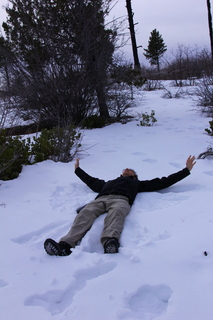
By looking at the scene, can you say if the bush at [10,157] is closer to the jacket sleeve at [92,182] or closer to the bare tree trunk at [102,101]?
the jacket sleeve at [92,182]

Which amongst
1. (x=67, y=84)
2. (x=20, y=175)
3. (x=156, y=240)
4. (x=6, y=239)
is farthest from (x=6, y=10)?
(x=156, y=240)

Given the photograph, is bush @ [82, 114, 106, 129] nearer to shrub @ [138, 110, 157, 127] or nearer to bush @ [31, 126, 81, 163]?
→ shrub @ [138, 110, 157, 127]

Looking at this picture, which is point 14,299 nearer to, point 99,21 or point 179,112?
point 99,21

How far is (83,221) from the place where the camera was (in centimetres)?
292

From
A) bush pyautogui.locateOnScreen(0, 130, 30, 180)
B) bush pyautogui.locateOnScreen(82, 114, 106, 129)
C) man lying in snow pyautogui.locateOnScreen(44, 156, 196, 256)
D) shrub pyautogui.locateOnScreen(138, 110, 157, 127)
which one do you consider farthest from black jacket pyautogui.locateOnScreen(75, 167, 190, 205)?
shrub pyautogui.locateOnScreen(138, 110, 157, 127)

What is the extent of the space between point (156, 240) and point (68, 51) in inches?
263

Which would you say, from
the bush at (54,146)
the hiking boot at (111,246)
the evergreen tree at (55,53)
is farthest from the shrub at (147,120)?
the hiking boot at (111,246)

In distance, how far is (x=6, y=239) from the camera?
9.04 feet

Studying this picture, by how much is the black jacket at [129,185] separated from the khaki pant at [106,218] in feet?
0.41

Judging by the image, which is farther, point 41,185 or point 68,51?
point 68,51

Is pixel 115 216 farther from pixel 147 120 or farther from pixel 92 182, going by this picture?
pixel 147 120

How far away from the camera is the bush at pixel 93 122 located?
8266mm

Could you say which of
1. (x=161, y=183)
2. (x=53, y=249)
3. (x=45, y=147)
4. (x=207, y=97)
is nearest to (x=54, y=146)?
(x=45, y=147)

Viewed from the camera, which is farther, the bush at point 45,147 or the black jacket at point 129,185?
the bush at point 45,147
